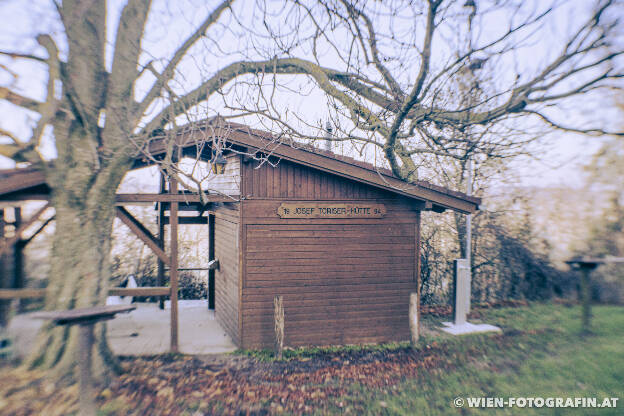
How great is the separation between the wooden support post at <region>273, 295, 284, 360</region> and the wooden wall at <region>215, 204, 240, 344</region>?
88 centimetres

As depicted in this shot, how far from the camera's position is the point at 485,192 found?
38.7ft

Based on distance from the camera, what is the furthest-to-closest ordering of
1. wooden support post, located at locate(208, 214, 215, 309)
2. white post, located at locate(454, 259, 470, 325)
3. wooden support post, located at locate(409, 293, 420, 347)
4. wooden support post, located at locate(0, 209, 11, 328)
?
wooden support post, located at locate(208, 214, 215, 309)
white post, located at locate(454, 259, 470, 325)
wooden support post, located at locate(0, 209, 11, 328)
wooden support post, located at locate(409, 293, 420, 347)

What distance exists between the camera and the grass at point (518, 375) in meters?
4.93

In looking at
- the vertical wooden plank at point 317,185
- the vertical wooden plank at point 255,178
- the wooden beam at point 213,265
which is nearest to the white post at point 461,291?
the vertical wooden plank at point 317,185

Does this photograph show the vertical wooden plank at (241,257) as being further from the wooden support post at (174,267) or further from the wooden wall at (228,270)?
the wooden support post at (174,267)

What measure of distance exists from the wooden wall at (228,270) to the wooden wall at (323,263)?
35 cm

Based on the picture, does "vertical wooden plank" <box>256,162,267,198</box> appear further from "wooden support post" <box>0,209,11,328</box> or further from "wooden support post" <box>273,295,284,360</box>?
"wooden support post" <box>0,209,11,328</box>

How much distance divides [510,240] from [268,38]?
9.99 meters

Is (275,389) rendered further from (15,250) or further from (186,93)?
(15,250)

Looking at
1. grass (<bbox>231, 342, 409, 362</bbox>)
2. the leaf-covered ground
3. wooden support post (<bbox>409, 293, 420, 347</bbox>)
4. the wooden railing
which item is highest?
the wooden railing

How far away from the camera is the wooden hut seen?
7320mm

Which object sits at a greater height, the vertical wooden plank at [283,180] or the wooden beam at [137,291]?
the vertical wooden plank at [283,180]

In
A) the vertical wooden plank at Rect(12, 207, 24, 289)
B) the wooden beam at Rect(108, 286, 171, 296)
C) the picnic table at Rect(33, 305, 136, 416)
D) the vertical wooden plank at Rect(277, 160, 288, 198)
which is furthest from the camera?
the vertical wooden plank at Rect(12, 207, 24, 289)

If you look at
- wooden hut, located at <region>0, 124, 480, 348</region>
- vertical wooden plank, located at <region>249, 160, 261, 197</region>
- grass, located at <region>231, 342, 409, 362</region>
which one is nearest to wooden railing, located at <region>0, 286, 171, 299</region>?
wooden hut, located at <region>0, 124, 480, 348</region>
